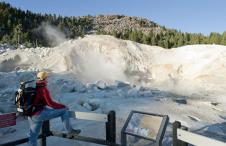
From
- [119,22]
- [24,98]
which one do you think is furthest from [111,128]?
[119,22]

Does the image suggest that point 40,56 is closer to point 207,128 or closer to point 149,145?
point 207,128

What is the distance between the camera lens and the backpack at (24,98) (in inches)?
270

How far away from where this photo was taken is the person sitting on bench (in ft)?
22.9

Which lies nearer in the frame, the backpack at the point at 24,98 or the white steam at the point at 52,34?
the backpack at the point at 24,98

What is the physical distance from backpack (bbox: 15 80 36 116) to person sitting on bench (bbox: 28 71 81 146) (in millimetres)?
85

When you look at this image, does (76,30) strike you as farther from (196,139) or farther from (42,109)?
(196,139)

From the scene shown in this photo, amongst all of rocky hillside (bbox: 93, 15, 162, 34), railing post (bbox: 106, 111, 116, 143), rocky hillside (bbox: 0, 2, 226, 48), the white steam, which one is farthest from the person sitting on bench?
rocky hillside (bbox: 93, 15, 162, 34)

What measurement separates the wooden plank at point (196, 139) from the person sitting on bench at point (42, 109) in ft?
8.07

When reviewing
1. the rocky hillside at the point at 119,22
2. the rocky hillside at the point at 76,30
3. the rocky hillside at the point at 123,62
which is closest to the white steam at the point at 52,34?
the rocky hillside at the point at 76,30

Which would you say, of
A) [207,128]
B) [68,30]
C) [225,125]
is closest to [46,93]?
[207,128]

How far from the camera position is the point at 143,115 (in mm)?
6973

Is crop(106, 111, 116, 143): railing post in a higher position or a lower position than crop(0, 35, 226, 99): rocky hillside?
lower

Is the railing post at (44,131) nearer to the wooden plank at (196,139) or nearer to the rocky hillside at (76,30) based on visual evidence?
the wooden plank at (196,139)

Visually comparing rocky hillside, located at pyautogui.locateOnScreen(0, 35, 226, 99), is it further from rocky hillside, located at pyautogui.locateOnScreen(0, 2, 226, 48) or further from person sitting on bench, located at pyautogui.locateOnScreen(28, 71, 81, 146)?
person sitting on bench, located at pyautogui.locateOnScreen(28, 71, 81, 146)
